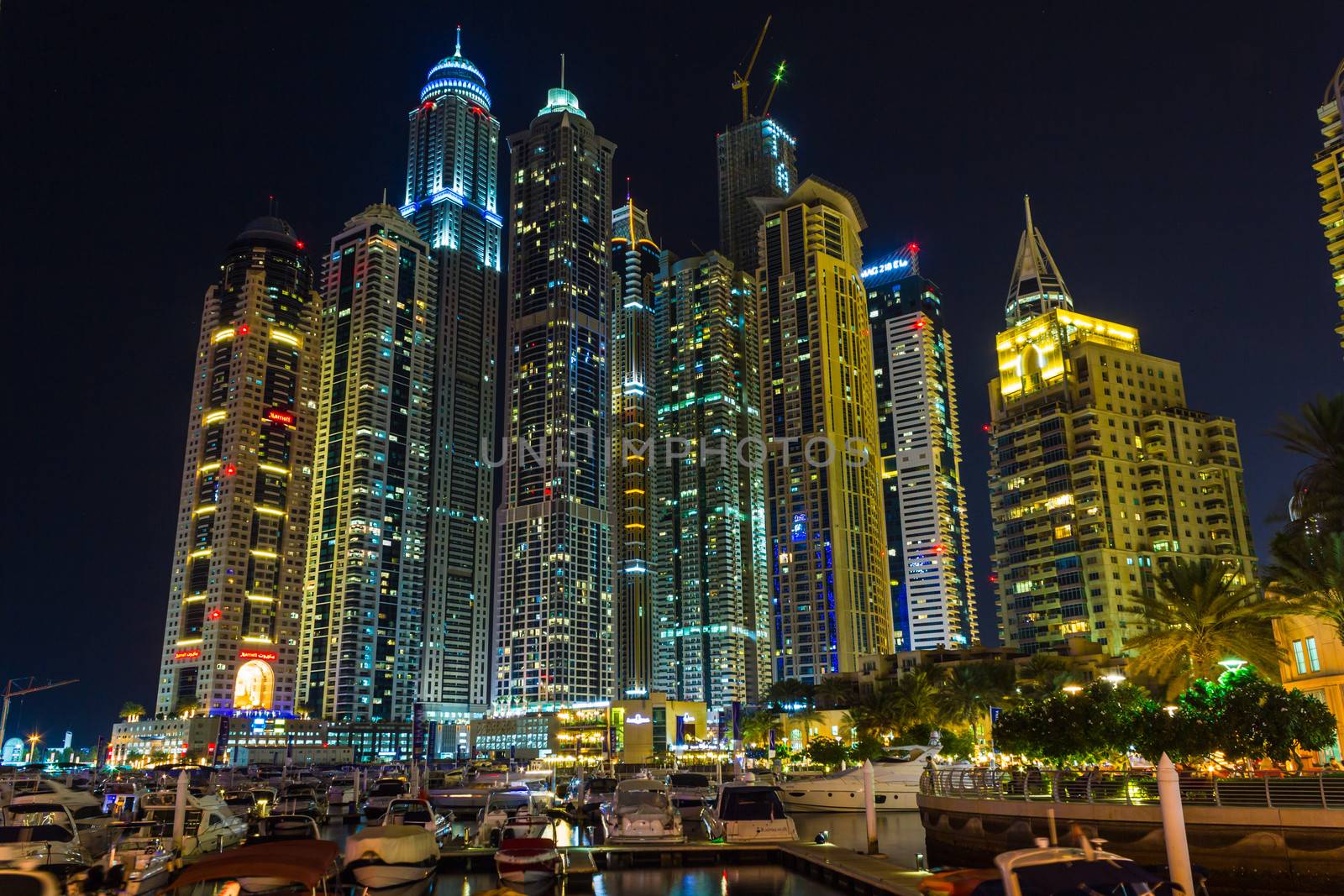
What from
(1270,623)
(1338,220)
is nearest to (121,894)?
(1270,623)

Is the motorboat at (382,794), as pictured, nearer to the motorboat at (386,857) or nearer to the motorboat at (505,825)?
the motorboat at (505,825)

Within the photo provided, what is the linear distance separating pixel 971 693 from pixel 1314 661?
44693 mm

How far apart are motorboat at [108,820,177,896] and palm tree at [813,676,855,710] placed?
114m

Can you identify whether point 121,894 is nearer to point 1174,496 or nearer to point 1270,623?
point 1270,623

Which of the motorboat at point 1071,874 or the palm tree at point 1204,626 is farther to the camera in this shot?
the palm tree at point 1204,626

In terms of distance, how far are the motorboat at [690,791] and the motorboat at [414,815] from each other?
10.5 m

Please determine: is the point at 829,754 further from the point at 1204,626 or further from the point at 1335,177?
the point at 1335,177

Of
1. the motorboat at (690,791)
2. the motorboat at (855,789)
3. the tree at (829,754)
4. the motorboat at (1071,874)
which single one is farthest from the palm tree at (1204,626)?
the motorboat at (1071,874)

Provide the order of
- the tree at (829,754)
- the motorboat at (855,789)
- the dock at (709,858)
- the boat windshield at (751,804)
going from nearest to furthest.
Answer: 1. the dock at (709,858)
2. the boat windshield at (751,804)
3. the motorboat at (855,789)
4. the tree at (829,754)

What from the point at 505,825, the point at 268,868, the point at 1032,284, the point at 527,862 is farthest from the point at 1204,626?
the point at 1032,284

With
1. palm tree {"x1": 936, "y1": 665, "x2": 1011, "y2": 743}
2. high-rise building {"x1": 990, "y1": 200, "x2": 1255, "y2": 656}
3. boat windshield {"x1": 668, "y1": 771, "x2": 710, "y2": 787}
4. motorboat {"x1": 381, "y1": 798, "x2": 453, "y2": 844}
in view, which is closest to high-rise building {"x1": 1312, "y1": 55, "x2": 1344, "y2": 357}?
high-rise building {"x1": 990, "y1": 200, "x2": 1255, "y2": 656}

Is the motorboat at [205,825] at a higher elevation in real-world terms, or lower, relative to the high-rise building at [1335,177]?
lower

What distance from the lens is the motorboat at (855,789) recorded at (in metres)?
58.1

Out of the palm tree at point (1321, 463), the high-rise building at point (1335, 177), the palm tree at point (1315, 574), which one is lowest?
the palm tree at point (1315, 574)
